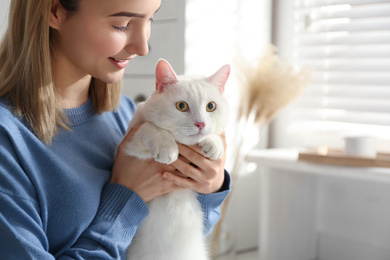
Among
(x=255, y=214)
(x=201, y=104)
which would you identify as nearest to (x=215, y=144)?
(x=201, y=104)

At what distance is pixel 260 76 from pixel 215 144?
0.75 meters

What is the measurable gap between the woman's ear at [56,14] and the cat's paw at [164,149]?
1.03 ft

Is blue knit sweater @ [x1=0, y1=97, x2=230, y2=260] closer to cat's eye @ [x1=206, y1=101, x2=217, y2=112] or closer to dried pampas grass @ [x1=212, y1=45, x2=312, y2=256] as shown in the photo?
cat's eye @ [x1=206, y1=101, x2=217, y2=112]

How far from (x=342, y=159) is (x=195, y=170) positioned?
2.19ft

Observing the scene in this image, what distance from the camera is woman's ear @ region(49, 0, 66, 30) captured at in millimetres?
933

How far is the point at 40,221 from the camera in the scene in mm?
864

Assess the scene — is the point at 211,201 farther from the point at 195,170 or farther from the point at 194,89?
the point at 194,89

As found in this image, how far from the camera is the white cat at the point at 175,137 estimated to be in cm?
96

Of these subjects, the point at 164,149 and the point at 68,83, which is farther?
the point at 68,83

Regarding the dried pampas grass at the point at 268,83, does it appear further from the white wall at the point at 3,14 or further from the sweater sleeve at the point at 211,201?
the white wall at the point at 3,14

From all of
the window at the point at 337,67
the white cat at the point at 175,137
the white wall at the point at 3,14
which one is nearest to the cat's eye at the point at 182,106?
the white cat at the point at 175,137

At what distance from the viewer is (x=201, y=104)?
984mm

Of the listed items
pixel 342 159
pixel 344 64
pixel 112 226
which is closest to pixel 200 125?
pixel 112 226

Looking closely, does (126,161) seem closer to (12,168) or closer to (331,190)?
(12,168)
